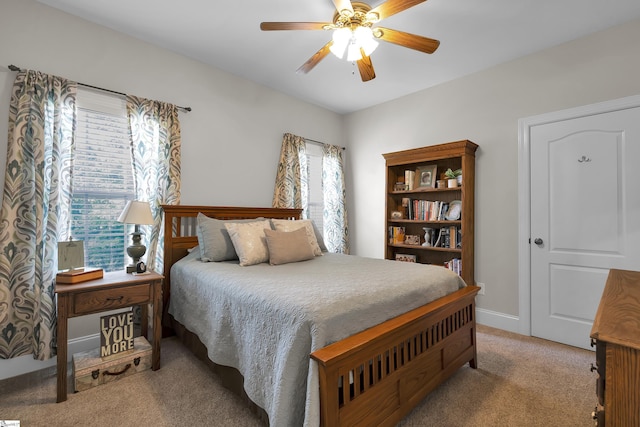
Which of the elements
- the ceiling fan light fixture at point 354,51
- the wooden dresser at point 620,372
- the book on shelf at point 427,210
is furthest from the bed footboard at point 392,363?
the ceiling fan light fixture at point 354,51

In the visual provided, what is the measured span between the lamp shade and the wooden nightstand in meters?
0.41

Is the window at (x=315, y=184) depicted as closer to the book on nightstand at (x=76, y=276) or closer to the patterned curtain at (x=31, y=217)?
the book on nightstand at (x=76, y=276)

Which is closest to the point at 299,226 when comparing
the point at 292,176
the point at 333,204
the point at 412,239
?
the point at 292,176

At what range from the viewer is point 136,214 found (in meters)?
2.25

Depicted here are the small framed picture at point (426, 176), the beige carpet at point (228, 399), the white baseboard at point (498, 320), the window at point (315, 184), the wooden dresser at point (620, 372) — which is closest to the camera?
the wooden dresser at point (620, 372)

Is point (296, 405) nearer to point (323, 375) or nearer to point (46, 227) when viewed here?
point (323, 375)

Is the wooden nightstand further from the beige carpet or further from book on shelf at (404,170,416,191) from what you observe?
book on shelf at (404,170,416,191)

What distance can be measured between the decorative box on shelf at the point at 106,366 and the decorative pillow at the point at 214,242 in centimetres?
80

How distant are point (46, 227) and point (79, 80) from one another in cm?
119

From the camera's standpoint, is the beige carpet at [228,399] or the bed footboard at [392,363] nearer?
the bed footboard at [392,363]

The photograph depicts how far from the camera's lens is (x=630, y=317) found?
0.84m

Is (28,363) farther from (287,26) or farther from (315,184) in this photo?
(315,184)

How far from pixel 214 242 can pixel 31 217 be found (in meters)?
1.23

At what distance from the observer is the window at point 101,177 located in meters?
2.41
